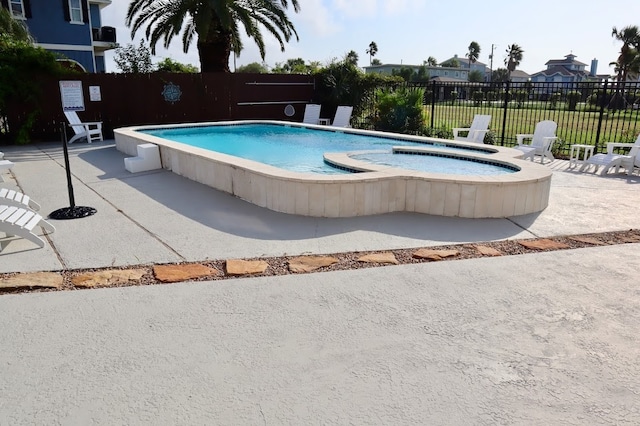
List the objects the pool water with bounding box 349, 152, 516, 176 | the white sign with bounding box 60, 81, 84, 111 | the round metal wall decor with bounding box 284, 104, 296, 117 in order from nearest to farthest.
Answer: the pool water with bounding box 349, 152, 516, 176 < the white sign with bounding box 60, 81, 84, 111 < the round metal wall decor with bounding box 284, 104, 296, 117

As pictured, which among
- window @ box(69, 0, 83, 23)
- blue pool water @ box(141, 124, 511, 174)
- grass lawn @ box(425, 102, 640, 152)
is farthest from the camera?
window @ box(69, 0, 83, 23)

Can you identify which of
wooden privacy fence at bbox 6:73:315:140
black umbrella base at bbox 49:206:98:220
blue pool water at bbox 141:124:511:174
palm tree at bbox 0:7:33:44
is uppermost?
palm tree at bbox 0:7:33:44

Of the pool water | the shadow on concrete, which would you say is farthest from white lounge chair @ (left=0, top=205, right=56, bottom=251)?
the pool water

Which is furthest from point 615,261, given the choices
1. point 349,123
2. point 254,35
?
point 254,35

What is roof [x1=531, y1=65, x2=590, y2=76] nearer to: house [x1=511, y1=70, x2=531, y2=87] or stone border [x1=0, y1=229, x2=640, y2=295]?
A: house [x1=511, y1=70, x2=531, y2=87]

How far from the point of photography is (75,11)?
2392 cm

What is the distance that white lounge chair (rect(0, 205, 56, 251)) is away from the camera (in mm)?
4398

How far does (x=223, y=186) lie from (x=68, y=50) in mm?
21957

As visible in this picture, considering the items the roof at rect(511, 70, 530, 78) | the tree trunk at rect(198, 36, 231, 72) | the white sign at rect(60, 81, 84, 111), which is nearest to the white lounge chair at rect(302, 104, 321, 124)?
the tree trunk at rect(198, 36, 231, 72)

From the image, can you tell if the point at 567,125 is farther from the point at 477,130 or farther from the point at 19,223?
the point at 19,223

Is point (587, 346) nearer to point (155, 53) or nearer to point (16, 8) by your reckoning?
point (155, 53)

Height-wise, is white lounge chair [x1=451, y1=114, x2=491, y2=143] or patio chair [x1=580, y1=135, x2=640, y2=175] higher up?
white lounge chair [x1=451, y1=114, x2=491, y2=143]

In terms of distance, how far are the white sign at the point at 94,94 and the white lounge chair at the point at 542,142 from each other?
11.9 meters

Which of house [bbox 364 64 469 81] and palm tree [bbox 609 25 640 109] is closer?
palm tree [bbox 609 25 640 109]
